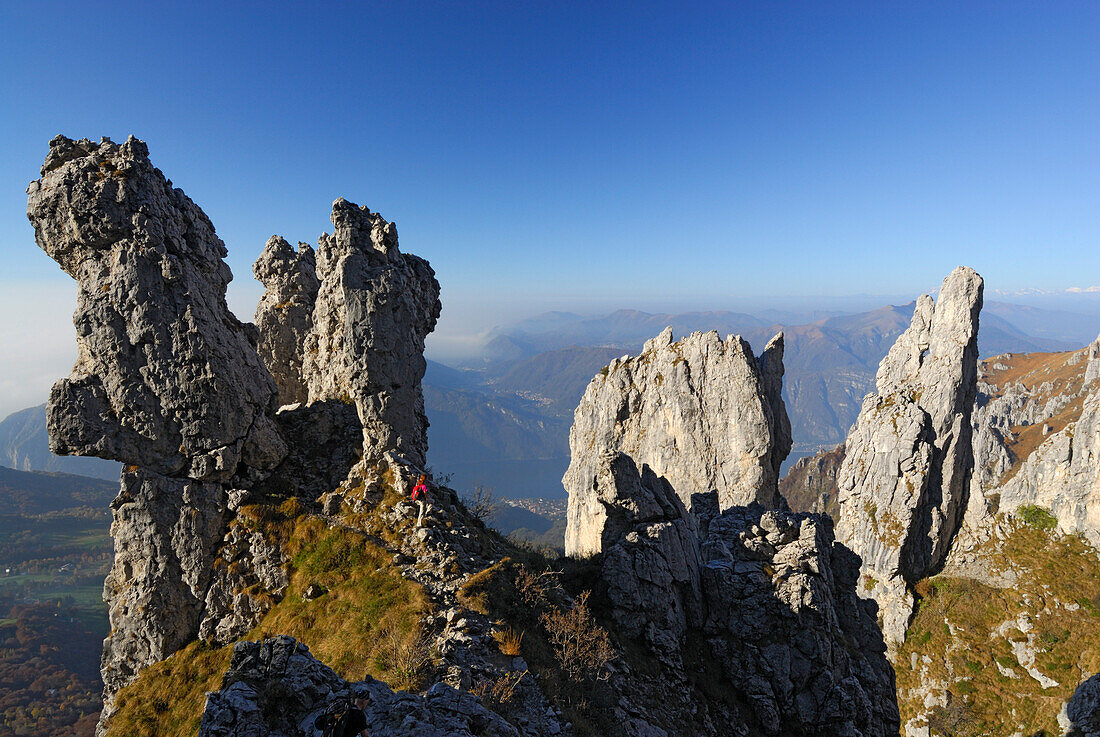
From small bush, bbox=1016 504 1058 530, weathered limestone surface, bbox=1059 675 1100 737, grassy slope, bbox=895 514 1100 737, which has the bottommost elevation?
grassy slope, bbox=895 514 1100 737

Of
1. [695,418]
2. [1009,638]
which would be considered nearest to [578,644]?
[695,418]

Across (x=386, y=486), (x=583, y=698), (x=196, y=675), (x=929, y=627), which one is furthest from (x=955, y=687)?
(x=196, y=675)

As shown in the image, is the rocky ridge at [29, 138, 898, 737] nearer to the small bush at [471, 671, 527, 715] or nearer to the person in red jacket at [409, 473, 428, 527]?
the small bush at [471, 671, 527, 715]

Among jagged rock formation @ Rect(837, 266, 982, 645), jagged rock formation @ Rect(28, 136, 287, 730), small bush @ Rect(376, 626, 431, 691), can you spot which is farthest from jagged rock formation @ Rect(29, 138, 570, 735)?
jagged rock formation @ Rect(837, 266, 982, 645)

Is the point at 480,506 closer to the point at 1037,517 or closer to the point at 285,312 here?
the point at 285,312

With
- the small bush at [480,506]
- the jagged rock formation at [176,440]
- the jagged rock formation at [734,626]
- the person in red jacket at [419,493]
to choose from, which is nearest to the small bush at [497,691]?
the jagged rock formation at [176,440]

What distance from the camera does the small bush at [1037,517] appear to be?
5025 centimetres

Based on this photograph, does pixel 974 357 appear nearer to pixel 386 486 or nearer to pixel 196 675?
pixel 386 486

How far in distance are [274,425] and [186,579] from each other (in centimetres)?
616

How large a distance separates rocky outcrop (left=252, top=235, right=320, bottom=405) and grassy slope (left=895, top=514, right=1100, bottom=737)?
194ft

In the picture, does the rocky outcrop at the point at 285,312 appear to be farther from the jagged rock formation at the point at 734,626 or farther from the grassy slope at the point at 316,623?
the jagged rock formation at the point at 734,626

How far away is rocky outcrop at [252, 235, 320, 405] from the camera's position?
99.3ft

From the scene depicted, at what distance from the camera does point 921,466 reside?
56.0 meters

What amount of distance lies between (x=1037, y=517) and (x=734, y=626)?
187ft
